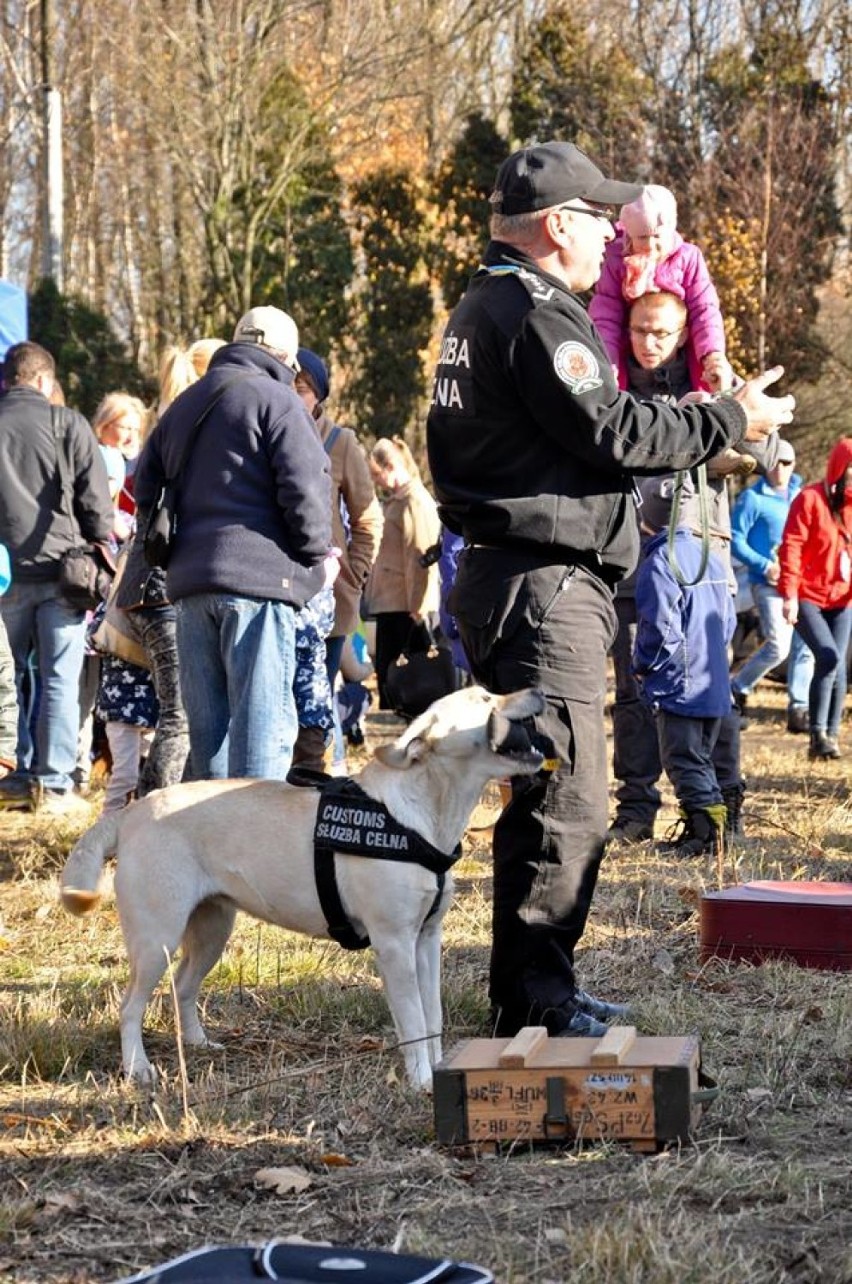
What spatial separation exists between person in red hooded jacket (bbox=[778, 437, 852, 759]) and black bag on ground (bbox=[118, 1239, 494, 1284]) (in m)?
9.15

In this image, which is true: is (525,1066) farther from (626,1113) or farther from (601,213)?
(601,213)

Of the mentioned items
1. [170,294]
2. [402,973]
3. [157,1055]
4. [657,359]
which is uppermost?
[170,294]

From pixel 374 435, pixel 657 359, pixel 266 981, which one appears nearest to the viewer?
pixel 266 981

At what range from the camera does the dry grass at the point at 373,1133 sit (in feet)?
11.7

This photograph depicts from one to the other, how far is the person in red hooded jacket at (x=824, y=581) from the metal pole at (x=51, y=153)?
1393 cm

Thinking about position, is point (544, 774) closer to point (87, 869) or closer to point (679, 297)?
point (87, 869)

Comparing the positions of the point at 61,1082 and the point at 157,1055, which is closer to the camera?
the point at 61,1082

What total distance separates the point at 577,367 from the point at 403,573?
7189mm

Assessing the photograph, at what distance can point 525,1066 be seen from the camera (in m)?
4.16

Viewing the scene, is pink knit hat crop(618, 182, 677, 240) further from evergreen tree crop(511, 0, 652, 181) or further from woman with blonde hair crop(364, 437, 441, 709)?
evergreen tree crop(511, 0, 652, 181)

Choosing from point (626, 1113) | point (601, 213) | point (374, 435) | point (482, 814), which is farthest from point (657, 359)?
point (374, 435)

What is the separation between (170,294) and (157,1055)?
2701 centimetres

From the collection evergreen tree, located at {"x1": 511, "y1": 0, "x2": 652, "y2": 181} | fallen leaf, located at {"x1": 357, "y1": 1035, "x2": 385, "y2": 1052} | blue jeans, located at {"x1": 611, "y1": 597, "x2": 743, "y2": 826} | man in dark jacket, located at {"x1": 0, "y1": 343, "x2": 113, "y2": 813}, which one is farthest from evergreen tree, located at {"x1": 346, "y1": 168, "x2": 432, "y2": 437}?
fallen leaf, located at {"x1": 357, "y1": 1035, "x2": 385, "y2": 1052}

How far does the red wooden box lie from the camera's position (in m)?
6.03
